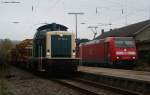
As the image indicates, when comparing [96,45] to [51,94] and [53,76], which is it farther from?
[51,94]

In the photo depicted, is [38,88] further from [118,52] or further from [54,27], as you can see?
[118,52]

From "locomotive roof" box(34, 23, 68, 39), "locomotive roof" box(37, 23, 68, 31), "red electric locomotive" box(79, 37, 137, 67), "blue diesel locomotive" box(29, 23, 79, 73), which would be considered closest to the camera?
"blue diesel locomotive" box(29, 23, 79, 73)

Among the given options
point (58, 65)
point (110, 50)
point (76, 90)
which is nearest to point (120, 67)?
point (110, 50)

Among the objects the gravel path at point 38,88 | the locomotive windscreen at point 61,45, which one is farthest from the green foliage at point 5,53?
the gravel path at point 38,88

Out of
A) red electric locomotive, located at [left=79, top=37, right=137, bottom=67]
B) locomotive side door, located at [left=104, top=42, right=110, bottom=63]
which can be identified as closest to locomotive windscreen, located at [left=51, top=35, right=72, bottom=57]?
red electric locomotive, located at [left=79, top=37, right=137, bottom=67]

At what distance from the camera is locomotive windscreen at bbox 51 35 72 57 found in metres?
28.8

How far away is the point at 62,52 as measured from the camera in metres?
28.8

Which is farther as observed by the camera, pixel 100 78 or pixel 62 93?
pixel 100 78

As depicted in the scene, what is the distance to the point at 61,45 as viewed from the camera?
95.5ft

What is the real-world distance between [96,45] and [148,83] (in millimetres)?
30981

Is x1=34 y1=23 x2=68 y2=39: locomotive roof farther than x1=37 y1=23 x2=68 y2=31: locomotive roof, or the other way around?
x1=37 y1=23 x2=68 y2=31: locomotive roof

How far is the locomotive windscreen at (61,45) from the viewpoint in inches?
1133

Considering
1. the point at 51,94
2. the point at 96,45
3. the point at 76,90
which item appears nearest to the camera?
the point at 51,94

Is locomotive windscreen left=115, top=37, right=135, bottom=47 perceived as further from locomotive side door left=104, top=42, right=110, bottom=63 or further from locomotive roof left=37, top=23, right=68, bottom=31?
locomotive roof left=37, top=23, right=68, bottom=31
